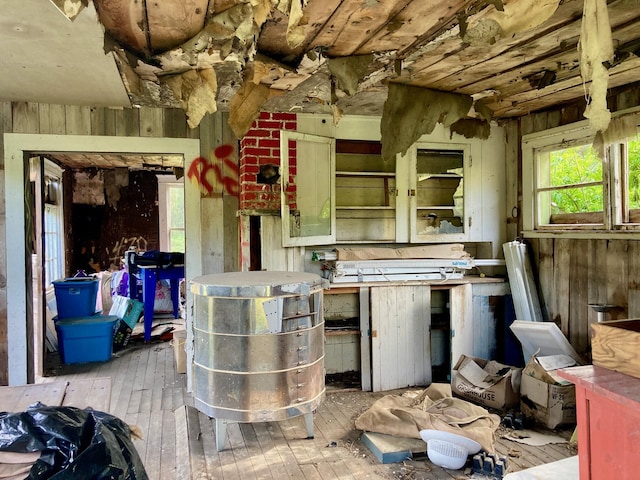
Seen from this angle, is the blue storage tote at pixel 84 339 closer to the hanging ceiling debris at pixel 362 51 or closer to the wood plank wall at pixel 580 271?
the hanging ceiling debris at pixel 362 51

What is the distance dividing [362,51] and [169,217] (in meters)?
6.14

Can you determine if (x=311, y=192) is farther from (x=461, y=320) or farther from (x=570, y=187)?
(x=570, y=187)

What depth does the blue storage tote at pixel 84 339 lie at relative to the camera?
4.88 metres

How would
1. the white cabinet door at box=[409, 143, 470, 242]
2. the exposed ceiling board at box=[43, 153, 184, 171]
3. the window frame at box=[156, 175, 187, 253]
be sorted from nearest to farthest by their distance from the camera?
the white cabinet door at box=[409, 143, 470, 242] < the exposed ceiling board at box=[43, 153, 184, 171] < the window frame at box=[156, 175, 187, 253]

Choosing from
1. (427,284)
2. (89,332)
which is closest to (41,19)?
(427,284)

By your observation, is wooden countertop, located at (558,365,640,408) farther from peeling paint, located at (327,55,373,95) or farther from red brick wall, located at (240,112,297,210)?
red brick wall, located at (240,112,297,210)

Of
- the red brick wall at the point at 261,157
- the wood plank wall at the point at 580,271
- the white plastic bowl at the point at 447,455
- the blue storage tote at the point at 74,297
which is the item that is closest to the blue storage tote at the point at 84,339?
the blue storage tote at the point at 74,297

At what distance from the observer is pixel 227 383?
108 inches

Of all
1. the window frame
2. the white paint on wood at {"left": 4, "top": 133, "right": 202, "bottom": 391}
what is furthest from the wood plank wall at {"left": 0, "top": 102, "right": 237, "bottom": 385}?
the window frame

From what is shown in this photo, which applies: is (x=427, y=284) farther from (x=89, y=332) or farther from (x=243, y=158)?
(x=89, y=332)

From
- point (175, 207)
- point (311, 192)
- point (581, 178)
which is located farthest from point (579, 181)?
point (175, 207)

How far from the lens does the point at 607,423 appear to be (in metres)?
1.19

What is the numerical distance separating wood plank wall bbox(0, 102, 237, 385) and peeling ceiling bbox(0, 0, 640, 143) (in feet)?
0.58

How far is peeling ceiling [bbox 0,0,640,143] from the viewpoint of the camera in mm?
2090
